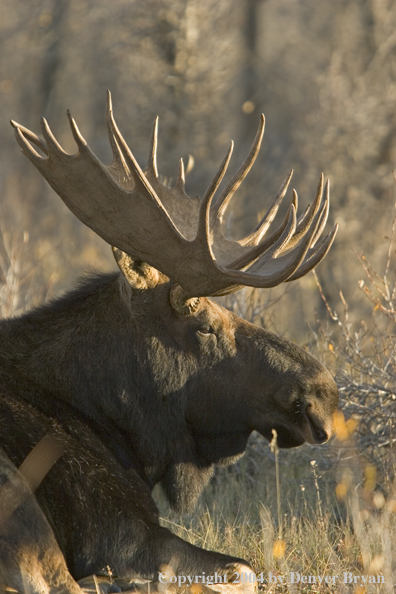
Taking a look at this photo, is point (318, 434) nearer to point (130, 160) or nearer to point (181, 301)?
point (181, 301)

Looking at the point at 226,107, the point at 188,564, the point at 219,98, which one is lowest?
the point at 188,564

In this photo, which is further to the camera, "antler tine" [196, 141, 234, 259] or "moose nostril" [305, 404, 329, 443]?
"moose nostril" [305, 404, 329, 443]

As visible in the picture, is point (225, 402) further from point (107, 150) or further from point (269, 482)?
point (107, 150)

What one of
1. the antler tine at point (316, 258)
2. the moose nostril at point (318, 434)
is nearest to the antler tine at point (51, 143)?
the antler tine at point (316, 258)

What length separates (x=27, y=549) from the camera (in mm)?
3430

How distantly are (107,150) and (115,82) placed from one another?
2556 mm

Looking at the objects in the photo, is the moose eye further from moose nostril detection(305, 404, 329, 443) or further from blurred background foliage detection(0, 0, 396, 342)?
→ blurred background foliage detection(0, 0, 396, 342)

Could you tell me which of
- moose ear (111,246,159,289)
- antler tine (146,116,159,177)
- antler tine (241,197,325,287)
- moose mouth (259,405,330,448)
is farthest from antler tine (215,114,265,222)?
moose mouth (259,405,330,448)

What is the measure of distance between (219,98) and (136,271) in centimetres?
1293

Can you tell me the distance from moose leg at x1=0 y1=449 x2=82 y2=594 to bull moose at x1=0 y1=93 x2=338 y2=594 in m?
A: 0.06

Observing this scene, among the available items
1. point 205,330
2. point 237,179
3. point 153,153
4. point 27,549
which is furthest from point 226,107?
point 27,549

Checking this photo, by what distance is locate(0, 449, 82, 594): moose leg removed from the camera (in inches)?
134

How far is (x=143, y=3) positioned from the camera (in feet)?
52.0

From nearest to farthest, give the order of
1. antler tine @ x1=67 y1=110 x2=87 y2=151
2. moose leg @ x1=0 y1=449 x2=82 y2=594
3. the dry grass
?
moose leg @ x1=0 y1=449 x2=82 y2=594, antler tine @ x1=67 y1=110 x2=87 y2=151, the dry grass
